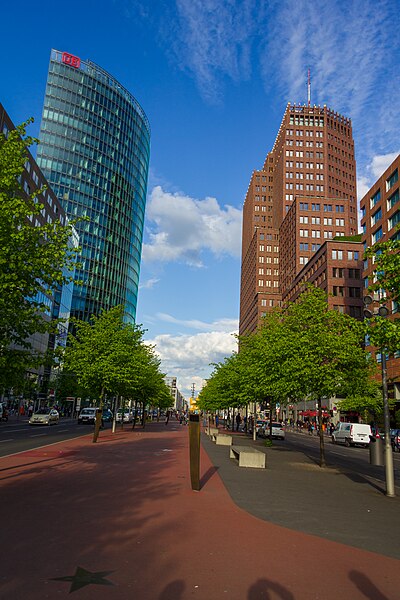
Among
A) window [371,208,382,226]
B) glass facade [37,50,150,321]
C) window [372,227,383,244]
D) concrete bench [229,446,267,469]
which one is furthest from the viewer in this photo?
glass facade [37,50,150,321]

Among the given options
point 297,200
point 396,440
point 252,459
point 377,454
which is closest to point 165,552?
point 377,454

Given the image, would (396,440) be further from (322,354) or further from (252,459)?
(252,459)

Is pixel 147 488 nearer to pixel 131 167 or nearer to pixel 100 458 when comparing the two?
pixel 100 458

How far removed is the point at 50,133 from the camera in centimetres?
10950

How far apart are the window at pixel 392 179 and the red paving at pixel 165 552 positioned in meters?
55.2

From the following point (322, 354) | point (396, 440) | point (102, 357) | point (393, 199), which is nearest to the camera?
point (322, 354)

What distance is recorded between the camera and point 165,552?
20.6 feet

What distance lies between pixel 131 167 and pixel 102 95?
1906 cm

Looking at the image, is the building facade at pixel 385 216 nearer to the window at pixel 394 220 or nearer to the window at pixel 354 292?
the window at pixel 394 220

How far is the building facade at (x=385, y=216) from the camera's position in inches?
2138

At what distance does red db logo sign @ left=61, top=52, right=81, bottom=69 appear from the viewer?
115 m

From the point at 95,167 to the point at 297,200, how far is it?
4990 cm

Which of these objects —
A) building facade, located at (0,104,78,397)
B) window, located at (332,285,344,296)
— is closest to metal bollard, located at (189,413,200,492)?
building facade, located at (0,104,78,397)

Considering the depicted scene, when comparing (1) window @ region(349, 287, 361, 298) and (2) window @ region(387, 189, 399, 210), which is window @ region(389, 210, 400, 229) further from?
(1) window @ region(349, 287, 361, 298)
